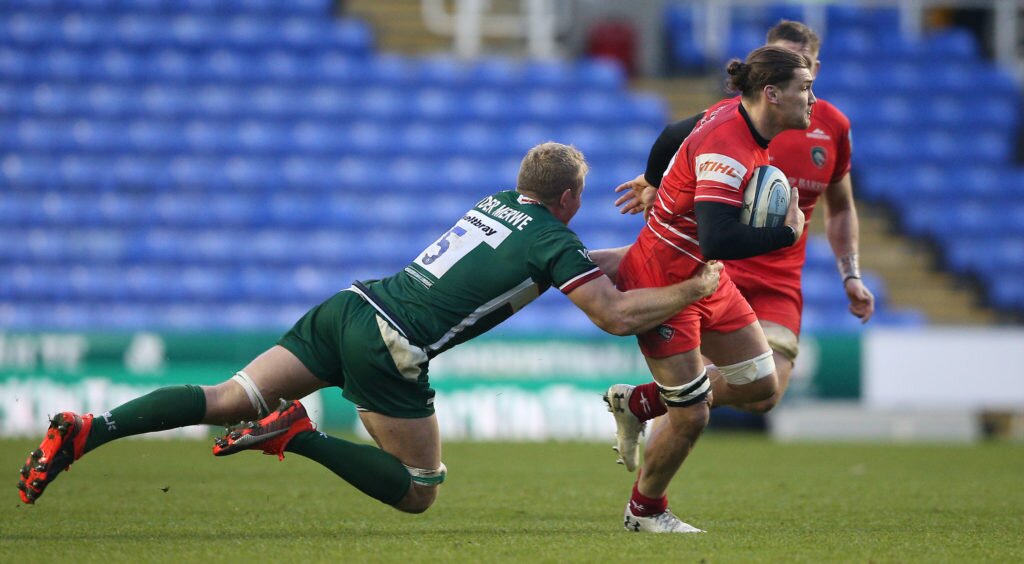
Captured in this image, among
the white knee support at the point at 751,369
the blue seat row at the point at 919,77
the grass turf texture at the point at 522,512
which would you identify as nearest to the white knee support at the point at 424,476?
the grass turf texture at the point at 522,512

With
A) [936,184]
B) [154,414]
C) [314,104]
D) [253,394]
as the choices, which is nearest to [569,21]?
[314,104]

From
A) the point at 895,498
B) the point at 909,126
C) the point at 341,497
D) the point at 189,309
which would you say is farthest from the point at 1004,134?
the point at 341,497

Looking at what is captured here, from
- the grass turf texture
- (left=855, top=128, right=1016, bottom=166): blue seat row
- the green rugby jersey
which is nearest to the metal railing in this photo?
(left=855, top=128, right=1016, bottom=166): blue seat row

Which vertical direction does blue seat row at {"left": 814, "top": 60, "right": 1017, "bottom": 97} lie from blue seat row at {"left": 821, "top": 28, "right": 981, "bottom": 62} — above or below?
below

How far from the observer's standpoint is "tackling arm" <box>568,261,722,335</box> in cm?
540

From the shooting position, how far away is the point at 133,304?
15461 millimetres

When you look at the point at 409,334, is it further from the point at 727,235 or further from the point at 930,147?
the point at 930,147

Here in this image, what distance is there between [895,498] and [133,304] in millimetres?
10421

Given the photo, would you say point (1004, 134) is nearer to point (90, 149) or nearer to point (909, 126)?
point (909, 126)

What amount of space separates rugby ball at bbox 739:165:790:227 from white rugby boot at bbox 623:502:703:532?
1431mm

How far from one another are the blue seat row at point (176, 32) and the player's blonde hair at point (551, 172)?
1351cm

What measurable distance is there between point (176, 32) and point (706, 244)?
14655mm

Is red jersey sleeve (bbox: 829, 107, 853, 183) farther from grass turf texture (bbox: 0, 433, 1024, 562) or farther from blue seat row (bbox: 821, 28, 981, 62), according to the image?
blue seat row (bbox: 821, 28, 981, 62)

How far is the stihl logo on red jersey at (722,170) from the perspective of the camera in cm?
542
